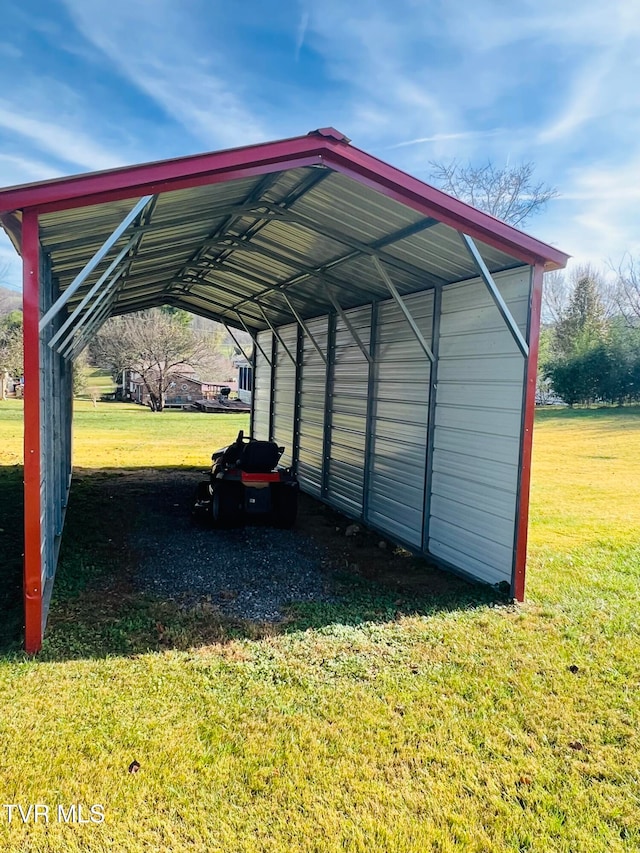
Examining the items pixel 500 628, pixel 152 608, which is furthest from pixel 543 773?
pixel 152 608

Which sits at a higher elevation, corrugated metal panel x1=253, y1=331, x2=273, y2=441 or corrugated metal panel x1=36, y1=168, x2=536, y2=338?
corrugated metal panel x1=36, y1=168, x2=536, y2=338

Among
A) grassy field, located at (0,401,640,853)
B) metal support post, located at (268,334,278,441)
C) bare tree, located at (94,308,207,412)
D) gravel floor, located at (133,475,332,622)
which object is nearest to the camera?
grassy field, located at (0,401,640,853)

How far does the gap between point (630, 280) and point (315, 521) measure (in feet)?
97.7

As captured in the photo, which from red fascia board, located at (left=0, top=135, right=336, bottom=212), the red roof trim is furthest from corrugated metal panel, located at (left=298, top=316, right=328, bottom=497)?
red fascia board, located at (left=0, top=135, right=336, bottom=212)

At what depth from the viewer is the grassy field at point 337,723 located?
7.22 feet

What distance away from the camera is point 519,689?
3.27 metres

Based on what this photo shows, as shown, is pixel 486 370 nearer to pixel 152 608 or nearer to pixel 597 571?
pixel 597 571

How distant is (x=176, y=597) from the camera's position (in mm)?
4512

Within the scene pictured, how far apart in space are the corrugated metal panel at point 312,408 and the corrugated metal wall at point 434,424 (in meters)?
0.07

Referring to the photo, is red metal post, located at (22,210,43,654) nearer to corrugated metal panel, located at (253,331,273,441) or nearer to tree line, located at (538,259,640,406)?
corrugated metal panel, located at (253,331,273,441)

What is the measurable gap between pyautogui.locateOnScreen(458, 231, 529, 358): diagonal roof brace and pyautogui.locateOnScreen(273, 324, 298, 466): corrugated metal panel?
6.26 metres

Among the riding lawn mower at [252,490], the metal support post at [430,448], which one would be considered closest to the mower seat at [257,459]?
the riding lawn mower at [252,490]

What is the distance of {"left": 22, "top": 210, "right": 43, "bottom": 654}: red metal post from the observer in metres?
3.39

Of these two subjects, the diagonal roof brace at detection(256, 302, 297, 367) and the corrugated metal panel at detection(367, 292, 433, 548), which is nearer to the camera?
the corrugated metal panel at detection(367, 292, 433, 548)
